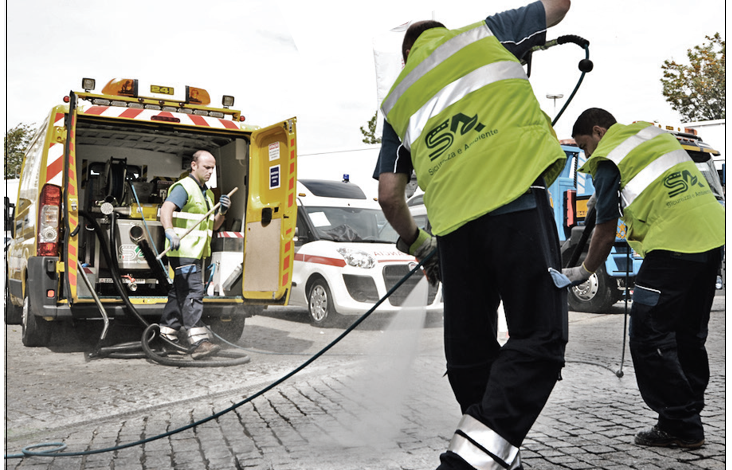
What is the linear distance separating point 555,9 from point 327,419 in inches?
90.0

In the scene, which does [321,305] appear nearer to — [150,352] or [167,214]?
[167,214]

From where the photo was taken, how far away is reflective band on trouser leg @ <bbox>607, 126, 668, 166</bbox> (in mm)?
3312

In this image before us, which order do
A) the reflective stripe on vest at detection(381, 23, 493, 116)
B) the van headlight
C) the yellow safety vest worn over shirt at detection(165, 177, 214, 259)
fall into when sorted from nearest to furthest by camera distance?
the reflective stripe on vest at detection(381, 23, 493, 116) → the yellow safety vest worn over shirt at detection(165, 177, 214, 259) → the van headlight

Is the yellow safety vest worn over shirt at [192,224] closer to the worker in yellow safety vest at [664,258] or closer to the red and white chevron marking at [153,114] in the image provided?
the red and white chevron marking at [153,114]

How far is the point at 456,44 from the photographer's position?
Answer: 2.37 metres

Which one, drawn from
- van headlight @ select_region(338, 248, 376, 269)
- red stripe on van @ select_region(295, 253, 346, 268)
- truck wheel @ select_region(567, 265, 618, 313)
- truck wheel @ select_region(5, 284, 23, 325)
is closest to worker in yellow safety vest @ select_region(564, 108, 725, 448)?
van headlight @ select_region(338, 248, 376, 269)

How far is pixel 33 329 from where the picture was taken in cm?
664

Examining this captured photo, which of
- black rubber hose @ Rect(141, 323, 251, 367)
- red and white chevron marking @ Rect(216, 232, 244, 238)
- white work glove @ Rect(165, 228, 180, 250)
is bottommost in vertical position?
black rubber hose @ Rect(141, 323, 251, 367)

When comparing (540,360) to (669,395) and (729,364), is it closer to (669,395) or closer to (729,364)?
(669,395)

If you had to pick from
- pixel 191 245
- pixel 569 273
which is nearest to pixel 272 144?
pixel 191 245

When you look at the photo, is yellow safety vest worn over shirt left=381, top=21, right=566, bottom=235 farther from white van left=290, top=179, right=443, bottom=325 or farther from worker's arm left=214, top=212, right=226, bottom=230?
white van left=290, top=179, right=443, bottom=325

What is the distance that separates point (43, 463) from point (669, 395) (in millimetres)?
2673

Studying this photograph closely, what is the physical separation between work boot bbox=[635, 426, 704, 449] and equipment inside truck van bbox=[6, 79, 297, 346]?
395cm

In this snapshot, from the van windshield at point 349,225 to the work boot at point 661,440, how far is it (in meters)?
5.57
